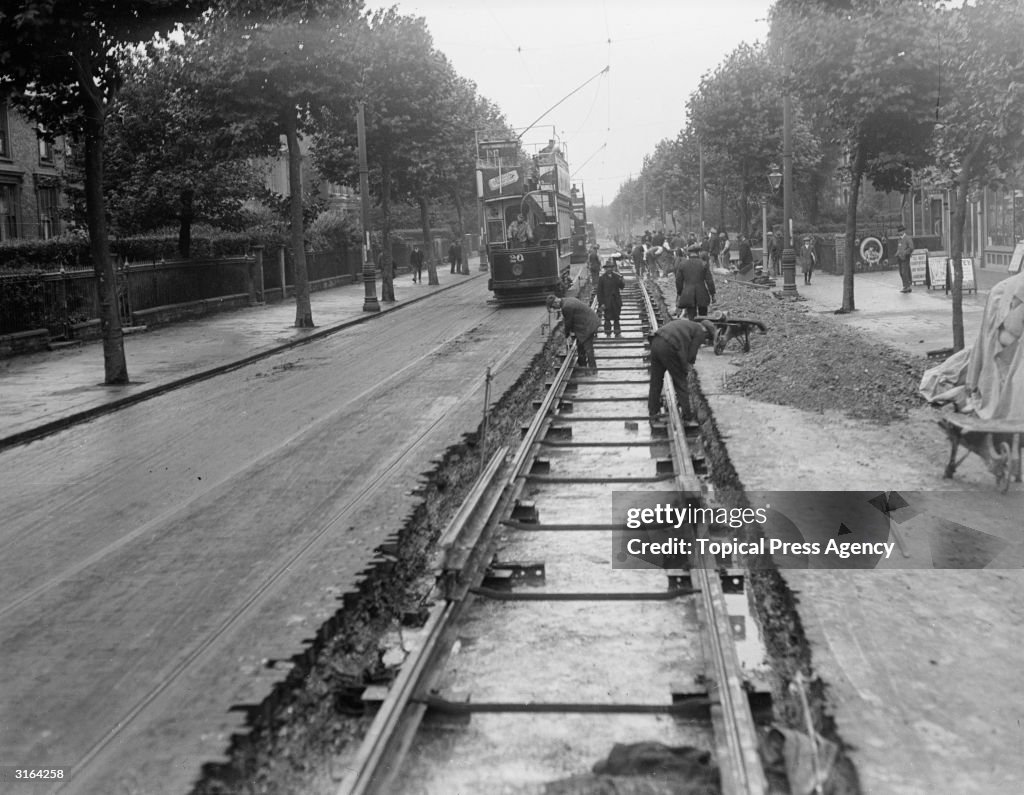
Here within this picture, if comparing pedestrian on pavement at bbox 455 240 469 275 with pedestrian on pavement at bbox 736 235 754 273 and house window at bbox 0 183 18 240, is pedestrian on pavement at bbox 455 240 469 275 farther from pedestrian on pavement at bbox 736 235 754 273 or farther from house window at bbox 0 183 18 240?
house window at bbox 0 183 18 240

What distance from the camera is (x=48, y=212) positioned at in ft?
134

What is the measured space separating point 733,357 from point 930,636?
1402 centimetres

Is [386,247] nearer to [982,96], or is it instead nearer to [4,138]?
[4,138]

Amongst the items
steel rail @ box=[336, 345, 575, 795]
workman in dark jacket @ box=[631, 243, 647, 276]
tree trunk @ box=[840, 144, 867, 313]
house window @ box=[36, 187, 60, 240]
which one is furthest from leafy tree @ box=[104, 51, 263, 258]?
steel rail @ box=[336, 345, 575, 795]

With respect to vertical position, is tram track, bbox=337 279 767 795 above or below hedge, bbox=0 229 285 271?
below

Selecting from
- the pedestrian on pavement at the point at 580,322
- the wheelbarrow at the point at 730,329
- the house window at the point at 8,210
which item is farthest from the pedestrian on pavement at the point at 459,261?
the pedestrian on pavement at the point at 580,322

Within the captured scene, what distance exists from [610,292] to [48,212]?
2634 centimetres

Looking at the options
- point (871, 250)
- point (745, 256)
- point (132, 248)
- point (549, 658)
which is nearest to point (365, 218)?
point (132, 248)

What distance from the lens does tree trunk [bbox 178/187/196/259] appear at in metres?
34.2

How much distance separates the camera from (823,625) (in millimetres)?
6551

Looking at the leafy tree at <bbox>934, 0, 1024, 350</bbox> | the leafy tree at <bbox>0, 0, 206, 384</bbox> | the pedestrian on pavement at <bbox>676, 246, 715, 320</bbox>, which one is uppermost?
the leafy tree at <bbox>0, 0, 206, 384</bbox>

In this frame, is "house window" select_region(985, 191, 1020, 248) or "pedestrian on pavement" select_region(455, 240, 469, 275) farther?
"pedestrian on pavement" select_region(455, 240, 469, 275)

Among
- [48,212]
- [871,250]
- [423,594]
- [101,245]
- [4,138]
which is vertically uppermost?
[4,138]
